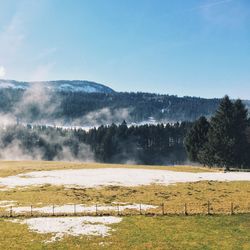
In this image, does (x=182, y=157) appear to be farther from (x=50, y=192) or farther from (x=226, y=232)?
(x=226, y=232)

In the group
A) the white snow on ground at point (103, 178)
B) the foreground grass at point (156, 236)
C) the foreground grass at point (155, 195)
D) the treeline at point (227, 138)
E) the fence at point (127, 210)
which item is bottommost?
the foreground grass at point (156, 236)

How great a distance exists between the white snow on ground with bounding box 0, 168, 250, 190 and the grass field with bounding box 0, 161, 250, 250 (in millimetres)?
9188

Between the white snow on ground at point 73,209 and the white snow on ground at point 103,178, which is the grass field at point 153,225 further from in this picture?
the white snow on ground at point 103,178

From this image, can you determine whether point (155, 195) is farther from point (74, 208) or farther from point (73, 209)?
→ point (74, 208)

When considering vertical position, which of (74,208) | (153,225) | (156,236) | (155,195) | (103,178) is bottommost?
(156,236)

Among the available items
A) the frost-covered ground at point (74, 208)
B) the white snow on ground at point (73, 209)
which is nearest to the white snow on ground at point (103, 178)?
the frost-covered ground at point (74, 208)

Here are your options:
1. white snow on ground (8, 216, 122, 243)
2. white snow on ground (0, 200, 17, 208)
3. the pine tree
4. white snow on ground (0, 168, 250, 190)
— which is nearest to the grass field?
white snow on ground (8, 216, 122, 243)

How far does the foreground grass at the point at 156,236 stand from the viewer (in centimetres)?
3632

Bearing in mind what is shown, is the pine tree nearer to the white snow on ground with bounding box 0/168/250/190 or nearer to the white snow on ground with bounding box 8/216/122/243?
the white snow on ground with bounding box 0/168/250/190

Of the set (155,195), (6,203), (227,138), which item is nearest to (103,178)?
(155,195)

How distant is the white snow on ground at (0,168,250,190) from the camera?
262 feet

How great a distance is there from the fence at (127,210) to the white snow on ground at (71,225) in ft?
8.19

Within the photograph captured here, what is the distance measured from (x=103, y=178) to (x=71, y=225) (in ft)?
145

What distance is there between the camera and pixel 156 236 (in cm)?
3938
